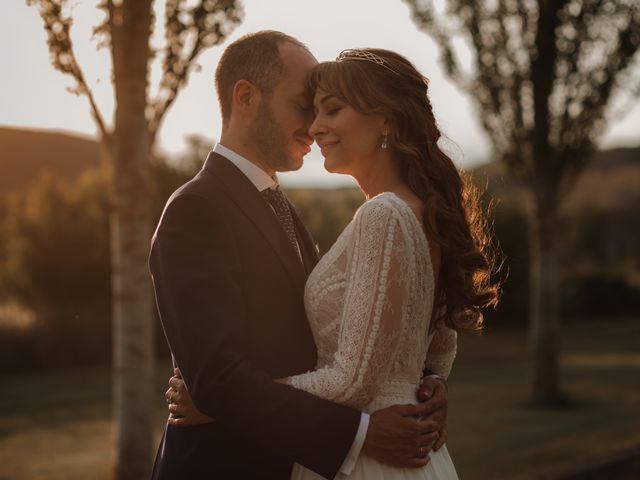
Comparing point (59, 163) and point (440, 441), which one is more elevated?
point (440, 441)

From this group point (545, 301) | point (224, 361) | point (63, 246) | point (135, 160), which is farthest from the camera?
point (63, 246)

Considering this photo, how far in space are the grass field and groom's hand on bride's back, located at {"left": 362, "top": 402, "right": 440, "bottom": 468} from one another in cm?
542

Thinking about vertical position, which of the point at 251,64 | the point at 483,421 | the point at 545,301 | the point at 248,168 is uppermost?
the point at 251,64

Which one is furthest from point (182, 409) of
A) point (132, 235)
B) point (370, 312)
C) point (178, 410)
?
point (132, 235)

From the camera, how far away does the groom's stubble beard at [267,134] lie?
10.4ft

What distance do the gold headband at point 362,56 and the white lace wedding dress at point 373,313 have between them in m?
0.50

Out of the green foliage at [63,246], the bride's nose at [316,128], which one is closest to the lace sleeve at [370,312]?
the bride's nose at [316,128]

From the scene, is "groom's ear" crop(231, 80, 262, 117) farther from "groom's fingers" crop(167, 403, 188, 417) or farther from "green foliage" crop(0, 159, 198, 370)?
"green foliage" crop(0, 159, 198, 370)

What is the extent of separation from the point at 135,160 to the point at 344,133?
11.7 feet

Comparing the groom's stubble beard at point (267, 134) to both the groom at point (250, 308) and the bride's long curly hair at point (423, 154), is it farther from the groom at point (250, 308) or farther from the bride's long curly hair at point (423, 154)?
the bride's long curly hair at point (423, 154)

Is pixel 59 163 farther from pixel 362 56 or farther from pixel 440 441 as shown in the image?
pixel 440 441

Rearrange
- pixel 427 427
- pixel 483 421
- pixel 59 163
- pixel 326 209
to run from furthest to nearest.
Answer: pixel 326 209
pixel 59 163
pixel 483 421
pixel 427 427

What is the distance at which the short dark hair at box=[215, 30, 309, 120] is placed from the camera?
316 cm

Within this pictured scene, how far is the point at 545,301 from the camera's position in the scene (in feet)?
41.9
